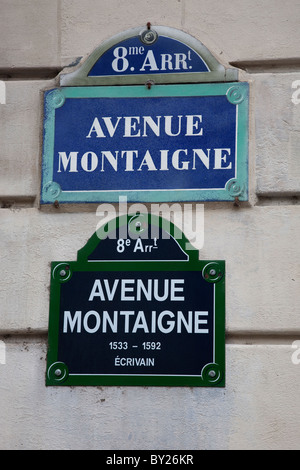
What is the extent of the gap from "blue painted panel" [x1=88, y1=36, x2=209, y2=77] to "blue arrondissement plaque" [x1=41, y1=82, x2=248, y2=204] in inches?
3.0

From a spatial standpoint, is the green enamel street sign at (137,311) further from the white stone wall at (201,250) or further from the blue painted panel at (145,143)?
the blue painted panel at (145,143)

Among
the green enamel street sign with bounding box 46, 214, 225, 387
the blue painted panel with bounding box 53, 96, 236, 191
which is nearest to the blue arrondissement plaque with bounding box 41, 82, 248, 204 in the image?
the blue painted panel with bounding box 53, 96, 236, 191

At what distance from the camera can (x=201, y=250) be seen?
141 inches

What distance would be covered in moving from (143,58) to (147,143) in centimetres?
35

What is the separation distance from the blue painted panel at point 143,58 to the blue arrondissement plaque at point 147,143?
75mm

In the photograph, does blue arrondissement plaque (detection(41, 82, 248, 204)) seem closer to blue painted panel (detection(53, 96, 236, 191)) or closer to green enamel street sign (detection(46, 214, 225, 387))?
blue painted panel (detection(53, 96, 236, 191))

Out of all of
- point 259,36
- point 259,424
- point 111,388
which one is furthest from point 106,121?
point 259,424

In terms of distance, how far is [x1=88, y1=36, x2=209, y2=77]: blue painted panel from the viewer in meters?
3.75

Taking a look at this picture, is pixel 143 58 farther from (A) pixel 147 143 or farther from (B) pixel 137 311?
(B) pixel 137 311

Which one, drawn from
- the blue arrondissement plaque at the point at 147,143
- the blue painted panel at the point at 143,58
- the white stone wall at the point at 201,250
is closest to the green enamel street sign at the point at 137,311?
the white stone wall at the point at 201,250

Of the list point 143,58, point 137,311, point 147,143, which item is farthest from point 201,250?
point 143,58

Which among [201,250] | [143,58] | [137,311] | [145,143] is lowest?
[137,311]

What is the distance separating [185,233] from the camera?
3.59 meters
